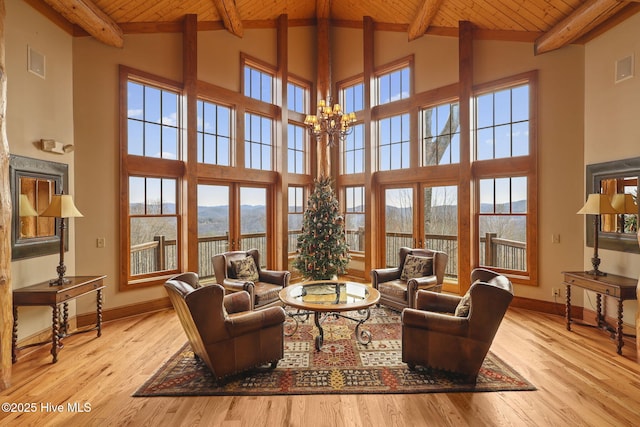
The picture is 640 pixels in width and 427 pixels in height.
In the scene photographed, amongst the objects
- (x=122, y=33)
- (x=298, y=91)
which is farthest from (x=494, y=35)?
(x=122, y=33)

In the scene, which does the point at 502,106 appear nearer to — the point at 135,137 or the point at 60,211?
the point at 135,137

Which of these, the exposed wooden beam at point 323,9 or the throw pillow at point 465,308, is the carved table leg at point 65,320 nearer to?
the throw pillow at point 465,308

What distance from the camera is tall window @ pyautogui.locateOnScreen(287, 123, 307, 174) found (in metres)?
7.09

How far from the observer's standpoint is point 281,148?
6719mm

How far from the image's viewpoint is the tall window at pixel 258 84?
6.36 metres

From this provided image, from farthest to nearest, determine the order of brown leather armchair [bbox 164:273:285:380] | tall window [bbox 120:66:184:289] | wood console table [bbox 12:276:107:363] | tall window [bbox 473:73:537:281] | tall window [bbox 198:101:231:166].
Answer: tall window [bbox 198:101:231:166]
tall window [bbox 473:73:537:281]
tall window [bbox 120:66:184:289]
wood console table [bbox 12:276:107:363]
brown leather armchair [bbox 164:273:285:380]

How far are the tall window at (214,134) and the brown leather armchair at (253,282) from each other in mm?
1916

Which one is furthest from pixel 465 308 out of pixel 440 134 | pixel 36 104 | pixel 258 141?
pixel 36 104

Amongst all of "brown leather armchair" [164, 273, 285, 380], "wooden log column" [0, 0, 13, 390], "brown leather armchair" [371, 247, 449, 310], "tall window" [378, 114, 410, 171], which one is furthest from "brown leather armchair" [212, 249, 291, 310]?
"tall window" [378, 114, 410, 171]

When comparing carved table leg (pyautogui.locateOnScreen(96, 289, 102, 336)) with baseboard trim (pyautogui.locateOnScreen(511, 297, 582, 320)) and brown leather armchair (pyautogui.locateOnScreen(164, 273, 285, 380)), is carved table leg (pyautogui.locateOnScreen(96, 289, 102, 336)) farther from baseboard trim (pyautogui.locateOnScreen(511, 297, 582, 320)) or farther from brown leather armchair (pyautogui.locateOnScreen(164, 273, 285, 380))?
baseboard trim (pyautogui.locateOnScreen(511, 297, 582, 320))

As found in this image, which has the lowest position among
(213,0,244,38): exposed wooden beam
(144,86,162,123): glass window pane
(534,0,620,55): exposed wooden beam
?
(144,86,162,123): glass window pane

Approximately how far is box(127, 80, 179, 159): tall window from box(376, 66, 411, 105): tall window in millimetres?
4141

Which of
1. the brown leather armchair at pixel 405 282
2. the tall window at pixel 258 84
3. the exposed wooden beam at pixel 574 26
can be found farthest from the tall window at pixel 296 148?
the exposed wooden beam at pixel 574 26

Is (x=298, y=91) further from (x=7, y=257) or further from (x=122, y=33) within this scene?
(x=7, y=257)
